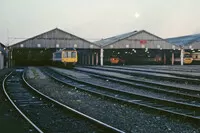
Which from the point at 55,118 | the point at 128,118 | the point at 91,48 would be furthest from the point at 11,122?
the point at 91,48

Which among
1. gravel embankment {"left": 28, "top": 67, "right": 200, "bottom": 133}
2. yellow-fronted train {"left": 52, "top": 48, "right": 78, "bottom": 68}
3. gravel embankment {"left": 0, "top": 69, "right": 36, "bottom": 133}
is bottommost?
gravel embankment {"left": 0, "top": 69, "right": 36, "bottom": 133}

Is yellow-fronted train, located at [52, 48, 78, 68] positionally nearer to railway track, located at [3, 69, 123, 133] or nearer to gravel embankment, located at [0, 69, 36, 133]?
railway track, located at [3, 69, 123, 133]

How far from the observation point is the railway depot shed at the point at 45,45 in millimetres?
47737

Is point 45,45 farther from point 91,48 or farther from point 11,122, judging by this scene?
point 11,122

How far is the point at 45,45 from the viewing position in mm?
48438

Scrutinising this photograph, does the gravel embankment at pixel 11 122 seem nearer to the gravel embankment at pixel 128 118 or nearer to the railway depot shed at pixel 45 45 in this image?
the gravel embankment at pixel 128 118

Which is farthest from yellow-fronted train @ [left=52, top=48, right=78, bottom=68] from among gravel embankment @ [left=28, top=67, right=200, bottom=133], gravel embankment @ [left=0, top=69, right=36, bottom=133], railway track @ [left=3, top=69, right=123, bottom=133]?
gravel embankment @ [left=0, top=69, right=36, bottom=133]

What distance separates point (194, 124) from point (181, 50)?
50049mm

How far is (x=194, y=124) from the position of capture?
757 cm

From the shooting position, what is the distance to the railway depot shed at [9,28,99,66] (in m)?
47.7

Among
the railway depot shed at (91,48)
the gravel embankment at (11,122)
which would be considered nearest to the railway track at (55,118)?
the gravel embankment at (11,122)

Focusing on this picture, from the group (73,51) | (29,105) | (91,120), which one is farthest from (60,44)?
(91,120)

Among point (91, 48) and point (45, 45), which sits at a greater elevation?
point (45, 45)

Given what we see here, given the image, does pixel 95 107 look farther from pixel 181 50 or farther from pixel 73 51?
pixel 181 50
